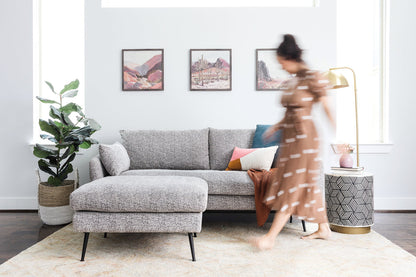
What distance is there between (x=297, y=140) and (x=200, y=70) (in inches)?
80.4

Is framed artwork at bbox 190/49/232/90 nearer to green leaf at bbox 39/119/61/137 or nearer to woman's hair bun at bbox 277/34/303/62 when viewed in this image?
green leaf at bbox 39/119/61/137

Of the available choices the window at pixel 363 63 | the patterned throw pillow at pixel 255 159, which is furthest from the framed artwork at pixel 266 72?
the patterned throw pillow at pixel 255 159

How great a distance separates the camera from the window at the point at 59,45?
12.2 feet

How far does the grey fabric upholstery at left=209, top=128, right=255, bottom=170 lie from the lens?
314 cm

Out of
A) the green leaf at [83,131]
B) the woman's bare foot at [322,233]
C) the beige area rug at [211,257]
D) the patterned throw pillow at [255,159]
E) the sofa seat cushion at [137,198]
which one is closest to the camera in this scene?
the beige area rug at [211,257]

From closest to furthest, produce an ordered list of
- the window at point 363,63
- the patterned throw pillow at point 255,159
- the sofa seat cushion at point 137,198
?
the sofa seat cushion at point 137,198 → the patterned throw pillow at point 255,159 → the window at point 363,63

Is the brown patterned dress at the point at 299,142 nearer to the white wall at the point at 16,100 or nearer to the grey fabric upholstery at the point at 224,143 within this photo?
the grey fabric upholstery at the point at 224,143

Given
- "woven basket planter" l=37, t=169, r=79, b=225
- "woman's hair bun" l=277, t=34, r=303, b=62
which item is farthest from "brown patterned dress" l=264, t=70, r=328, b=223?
"woven basket planter" l=37, t=169, r=79, b=225

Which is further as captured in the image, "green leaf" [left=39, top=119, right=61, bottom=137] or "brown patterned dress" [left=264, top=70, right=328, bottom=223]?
"green leaf" [left=39, top=119, right=61, bottom=137]

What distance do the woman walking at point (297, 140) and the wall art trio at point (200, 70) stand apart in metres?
1.70

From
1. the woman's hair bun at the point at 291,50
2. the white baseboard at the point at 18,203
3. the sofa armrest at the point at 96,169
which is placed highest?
the woman's hair bun at the point at 291,50

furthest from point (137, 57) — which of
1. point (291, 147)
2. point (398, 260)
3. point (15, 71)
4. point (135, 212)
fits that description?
point (398, 260)

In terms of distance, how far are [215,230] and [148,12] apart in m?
2.64

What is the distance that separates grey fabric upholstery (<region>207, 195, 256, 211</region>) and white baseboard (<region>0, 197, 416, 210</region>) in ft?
6.27
